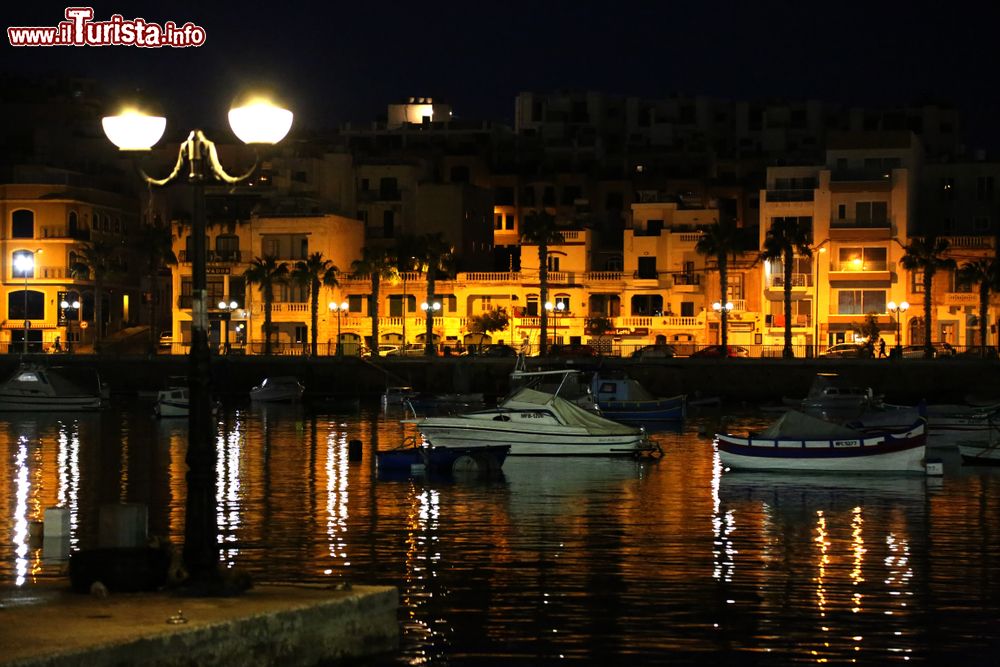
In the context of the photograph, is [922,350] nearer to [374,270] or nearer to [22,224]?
[374,270]

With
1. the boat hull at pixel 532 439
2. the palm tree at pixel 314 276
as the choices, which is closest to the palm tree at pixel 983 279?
the palm tree at pixel 314 276

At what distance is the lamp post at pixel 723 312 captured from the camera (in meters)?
93.5

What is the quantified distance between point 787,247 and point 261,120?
254 ft

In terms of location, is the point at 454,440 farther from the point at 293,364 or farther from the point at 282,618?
the point at 293,364

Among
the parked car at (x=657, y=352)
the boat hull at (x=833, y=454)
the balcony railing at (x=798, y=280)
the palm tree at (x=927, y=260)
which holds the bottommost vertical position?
the boat hull at (x=833, y=454)

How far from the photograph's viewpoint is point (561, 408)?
52.0 meters

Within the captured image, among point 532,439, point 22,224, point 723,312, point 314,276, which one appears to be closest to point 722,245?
point 723,312

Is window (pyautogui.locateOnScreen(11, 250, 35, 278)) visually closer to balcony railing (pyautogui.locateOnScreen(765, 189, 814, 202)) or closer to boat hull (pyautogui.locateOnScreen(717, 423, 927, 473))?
balcony railing (pyautogui.locateOnScreen(765, 189, 814, 202))

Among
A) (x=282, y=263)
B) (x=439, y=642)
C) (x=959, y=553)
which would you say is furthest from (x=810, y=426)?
(x=282, y=263)

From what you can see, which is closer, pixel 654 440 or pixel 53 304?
pixel 654 440

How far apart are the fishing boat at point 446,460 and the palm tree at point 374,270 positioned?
50.0 meters

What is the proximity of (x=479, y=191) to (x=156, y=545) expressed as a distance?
100 meters

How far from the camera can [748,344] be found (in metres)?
101

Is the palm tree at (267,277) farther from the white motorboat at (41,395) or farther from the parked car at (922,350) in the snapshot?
the parked car at (922,350)
